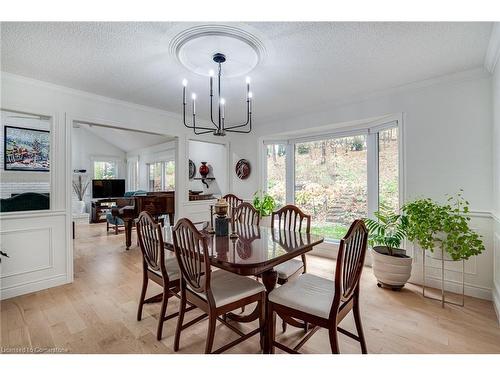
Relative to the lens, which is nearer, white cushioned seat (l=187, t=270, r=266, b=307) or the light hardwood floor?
white cushioned seat (l=187, t=270, r=266, b=307)

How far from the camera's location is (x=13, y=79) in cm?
255

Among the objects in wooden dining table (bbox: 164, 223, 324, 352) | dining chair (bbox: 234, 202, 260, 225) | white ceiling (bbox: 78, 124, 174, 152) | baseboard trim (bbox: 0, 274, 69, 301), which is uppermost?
white ceiling (bbox: 78, 124, 174, 152)

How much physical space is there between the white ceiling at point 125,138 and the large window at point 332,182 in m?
4.38

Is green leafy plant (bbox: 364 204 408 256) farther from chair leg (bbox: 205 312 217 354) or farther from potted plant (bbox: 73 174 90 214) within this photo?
potted plant (bbox: 73 174 90 214)

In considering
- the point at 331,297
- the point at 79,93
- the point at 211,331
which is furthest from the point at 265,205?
the point at 79,93

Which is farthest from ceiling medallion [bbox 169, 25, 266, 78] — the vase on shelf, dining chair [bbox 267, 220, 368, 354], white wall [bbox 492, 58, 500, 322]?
the vase on shelf

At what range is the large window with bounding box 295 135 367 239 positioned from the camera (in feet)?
12.1

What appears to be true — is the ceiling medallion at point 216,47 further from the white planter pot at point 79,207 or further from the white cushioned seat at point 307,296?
the white planter pot at point 79,207

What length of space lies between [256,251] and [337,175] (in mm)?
2603

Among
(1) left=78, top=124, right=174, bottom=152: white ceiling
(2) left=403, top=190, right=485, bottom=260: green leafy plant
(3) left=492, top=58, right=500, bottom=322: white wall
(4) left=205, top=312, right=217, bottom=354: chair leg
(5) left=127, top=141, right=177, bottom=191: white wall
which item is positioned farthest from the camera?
(1) left=78, top=124, right=174, bottom=152: white ceiling

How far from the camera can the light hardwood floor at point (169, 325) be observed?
177 cm

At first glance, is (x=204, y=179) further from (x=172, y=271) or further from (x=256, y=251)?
(x=256, y=251)

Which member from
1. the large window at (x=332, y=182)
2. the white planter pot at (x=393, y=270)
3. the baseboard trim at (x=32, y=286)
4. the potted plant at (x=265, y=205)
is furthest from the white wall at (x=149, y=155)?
the white planter pot at (x=393, y=270)

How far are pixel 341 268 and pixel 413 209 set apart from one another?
5.59 ft
